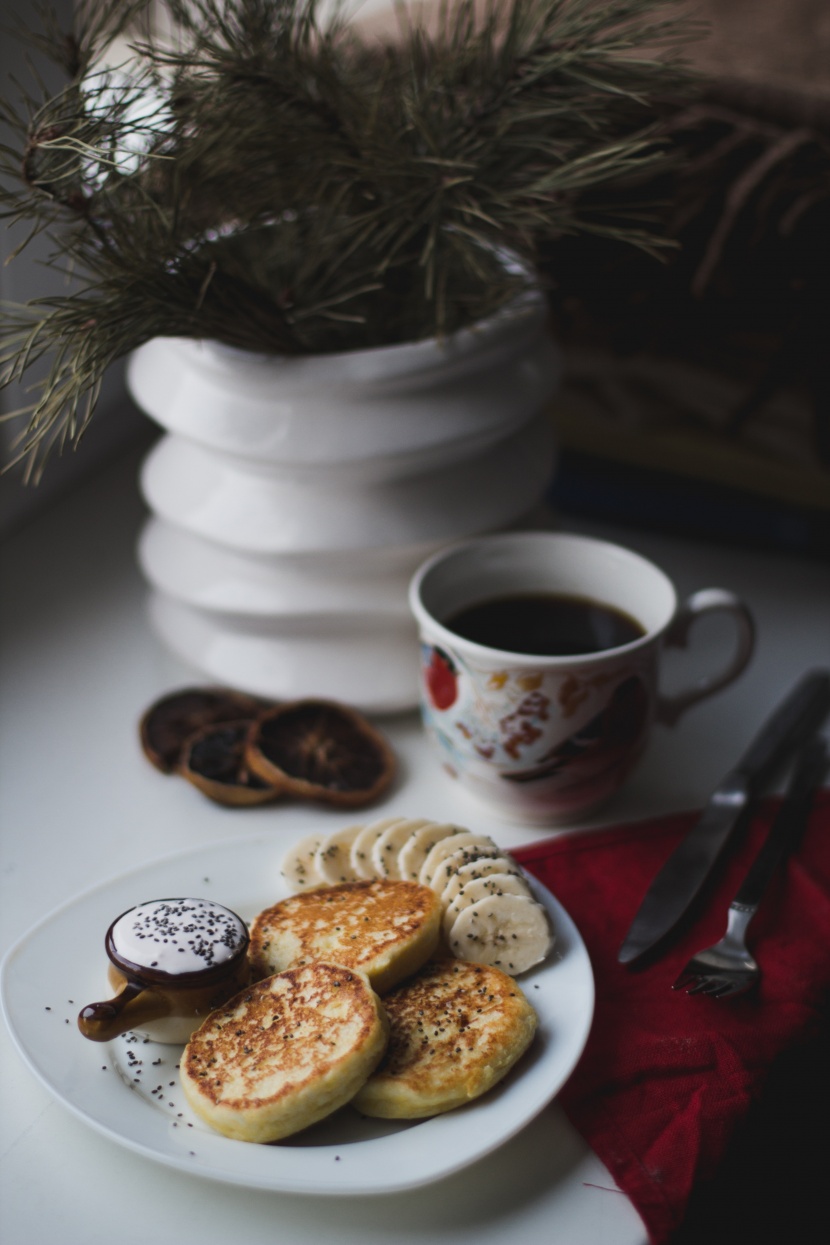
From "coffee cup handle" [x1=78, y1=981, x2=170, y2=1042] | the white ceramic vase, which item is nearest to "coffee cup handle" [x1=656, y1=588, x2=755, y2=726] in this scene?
the white ceramic vase

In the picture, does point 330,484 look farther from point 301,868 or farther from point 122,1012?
point 122,1012

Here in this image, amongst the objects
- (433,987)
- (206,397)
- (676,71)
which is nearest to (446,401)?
(206,397)

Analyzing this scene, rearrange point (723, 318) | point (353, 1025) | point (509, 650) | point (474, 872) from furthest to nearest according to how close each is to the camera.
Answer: point (723, 318) → point (509, 650) → point (474, 872) → point (353, 1025)

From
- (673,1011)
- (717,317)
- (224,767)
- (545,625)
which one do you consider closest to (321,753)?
(224,767)

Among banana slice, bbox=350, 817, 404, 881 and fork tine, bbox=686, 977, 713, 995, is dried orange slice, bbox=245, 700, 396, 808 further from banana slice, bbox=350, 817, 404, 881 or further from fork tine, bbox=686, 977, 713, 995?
fork tine, bbox=686, 977, 713, 995

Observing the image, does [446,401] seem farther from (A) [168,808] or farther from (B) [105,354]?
(A) [168,808]
